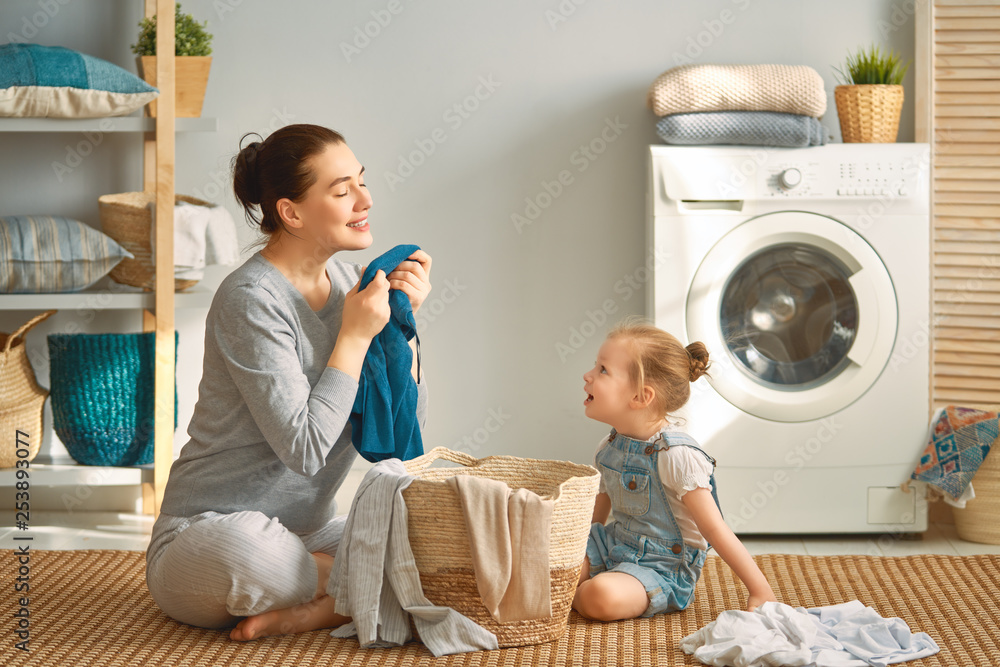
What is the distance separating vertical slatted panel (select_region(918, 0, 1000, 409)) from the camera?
2.29 m

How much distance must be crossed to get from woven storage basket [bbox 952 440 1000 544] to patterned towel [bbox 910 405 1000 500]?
0.10 feet

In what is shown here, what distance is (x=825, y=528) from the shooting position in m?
2.17

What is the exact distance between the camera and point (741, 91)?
2.13 metres

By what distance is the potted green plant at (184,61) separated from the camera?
225 centimetres

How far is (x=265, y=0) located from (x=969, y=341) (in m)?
1.97

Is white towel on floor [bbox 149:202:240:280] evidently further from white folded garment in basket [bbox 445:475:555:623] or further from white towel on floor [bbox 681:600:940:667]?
white towel on floor [bbox 681:600:940:667]

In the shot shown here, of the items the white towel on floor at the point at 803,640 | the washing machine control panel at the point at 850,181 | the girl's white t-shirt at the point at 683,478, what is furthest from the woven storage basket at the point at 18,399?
the washing machine control panel at the point at 850,181

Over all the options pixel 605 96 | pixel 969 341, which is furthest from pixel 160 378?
pixel 969 341

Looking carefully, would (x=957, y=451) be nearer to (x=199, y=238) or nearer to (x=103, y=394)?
(x=199, y=238)

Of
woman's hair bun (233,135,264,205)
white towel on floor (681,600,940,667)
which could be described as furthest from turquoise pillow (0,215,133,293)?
white towel on floor (681,600,940,667)

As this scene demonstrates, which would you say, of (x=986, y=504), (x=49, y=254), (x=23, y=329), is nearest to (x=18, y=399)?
(x=23, y=329)

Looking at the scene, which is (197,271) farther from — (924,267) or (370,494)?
(924,267)

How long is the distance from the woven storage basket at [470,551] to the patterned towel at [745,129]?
991mm

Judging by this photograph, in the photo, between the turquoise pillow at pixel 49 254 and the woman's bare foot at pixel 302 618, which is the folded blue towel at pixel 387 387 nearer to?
the woman's bare foot at pixel 302 618
